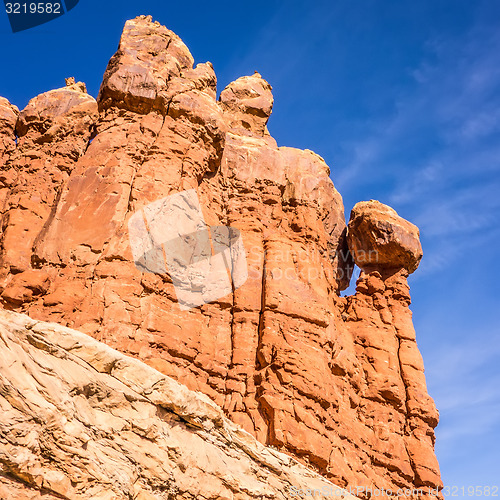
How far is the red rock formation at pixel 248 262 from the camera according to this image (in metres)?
17.6

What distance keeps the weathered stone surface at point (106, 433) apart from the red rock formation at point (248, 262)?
3670 millimetres

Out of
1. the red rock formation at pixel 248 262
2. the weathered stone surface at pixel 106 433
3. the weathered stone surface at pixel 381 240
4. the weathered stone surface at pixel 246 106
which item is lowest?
the weathered stone surface at pixel 106 433

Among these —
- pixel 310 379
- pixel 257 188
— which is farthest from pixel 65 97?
pixel 310 379

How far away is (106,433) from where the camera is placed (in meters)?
11.4

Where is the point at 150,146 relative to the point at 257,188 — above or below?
below

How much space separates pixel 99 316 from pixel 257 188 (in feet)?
28.9

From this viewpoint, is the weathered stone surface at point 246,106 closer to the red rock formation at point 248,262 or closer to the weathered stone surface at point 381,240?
the red rock formation at point 248,262

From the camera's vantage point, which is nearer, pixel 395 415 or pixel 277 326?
pixel 277 326

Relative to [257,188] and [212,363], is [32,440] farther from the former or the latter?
[257,188]

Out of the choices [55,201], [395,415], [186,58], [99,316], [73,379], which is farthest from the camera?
[186,58]

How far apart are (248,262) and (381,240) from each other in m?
7.33

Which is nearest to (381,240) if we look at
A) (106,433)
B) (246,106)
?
(246,106)

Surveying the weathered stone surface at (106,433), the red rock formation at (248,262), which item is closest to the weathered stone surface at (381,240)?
the red rock formation at (248,262)

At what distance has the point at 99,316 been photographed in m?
16.8
